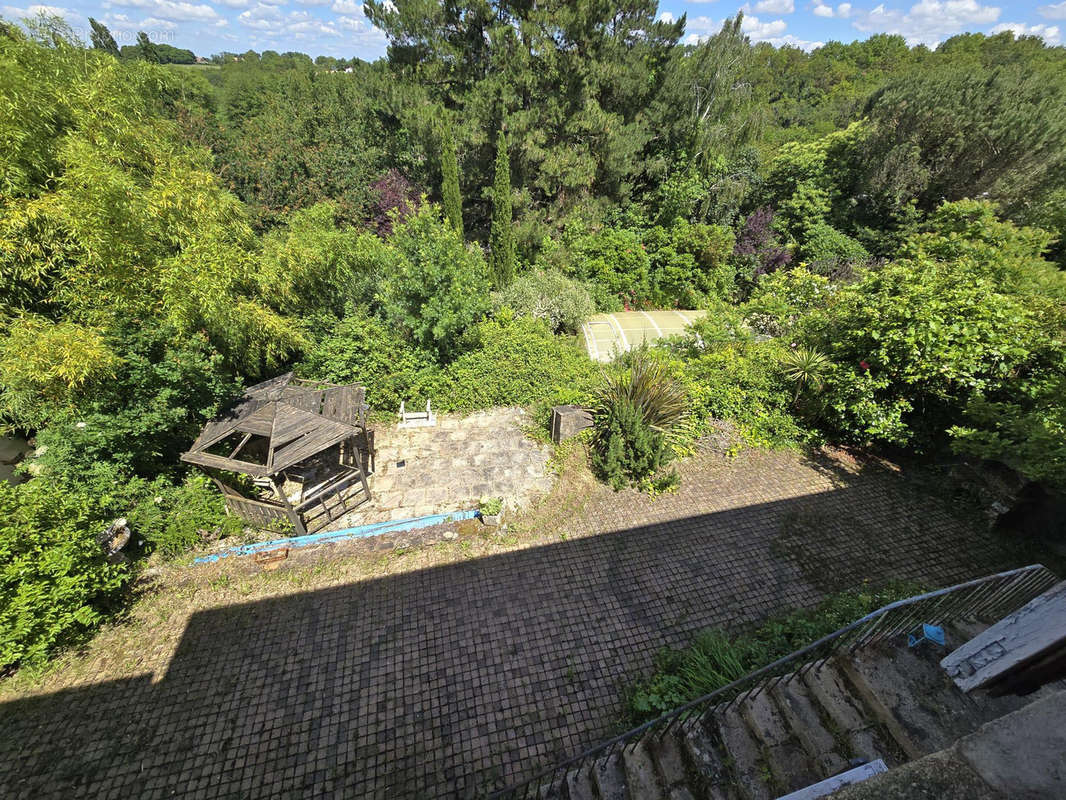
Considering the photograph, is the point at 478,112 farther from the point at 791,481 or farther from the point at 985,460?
the point at 985,460

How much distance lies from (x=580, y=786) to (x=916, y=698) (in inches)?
107

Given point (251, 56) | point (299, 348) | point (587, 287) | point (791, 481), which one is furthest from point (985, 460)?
point (251, 56)

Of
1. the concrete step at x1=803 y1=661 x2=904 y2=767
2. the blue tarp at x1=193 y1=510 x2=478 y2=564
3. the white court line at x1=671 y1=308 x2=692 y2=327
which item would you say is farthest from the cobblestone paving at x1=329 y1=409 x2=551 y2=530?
the white court line at x1=671 y1=308 x2=692 y2=327

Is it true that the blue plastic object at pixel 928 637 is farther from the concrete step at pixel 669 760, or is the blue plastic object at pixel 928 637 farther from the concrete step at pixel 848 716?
the concrete step at pixel 669 760

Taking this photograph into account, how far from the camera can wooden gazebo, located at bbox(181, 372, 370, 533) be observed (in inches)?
227

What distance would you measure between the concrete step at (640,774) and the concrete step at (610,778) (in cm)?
4

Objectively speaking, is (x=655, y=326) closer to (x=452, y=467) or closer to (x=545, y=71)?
(x=452, y=467)

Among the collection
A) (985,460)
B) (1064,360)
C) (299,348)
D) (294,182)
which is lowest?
(985,460)

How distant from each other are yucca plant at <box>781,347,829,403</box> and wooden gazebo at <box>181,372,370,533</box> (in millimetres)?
7832

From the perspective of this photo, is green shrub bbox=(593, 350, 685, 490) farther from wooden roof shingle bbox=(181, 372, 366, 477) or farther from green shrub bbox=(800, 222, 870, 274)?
green shrub bbox=(800, 222, 870, 274)

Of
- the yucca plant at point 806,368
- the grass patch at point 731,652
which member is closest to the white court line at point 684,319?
the yucca plant at point 806,368

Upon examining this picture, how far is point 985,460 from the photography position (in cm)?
627

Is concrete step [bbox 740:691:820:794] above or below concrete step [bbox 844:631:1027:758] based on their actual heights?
below

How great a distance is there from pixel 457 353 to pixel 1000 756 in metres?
9.31
